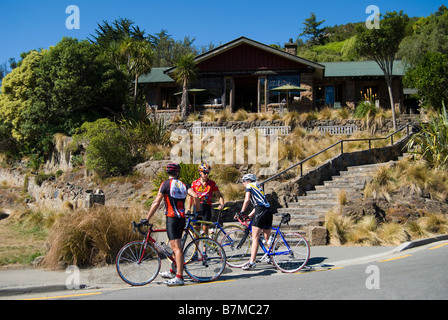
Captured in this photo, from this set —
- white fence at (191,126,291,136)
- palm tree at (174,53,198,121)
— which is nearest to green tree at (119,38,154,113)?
palm tree at (174,53,198,121)

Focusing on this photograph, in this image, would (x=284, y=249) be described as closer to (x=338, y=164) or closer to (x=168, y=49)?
(x=338, y=164)

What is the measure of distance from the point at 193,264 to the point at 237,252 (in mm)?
1334

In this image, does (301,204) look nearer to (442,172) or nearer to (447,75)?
(442,172)

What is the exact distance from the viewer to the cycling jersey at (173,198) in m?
6.76

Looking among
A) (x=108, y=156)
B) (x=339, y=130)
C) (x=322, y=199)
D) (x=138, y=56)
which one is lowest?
(x=322, y=199)

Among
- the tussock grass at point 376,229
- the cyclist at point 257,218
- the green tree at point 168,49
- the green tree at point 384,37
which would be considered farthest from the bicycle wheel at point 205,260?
the green tree at point 168,49

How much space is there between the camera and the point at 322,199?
552 inches

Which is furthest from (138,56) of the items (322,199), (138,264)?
(138,264)

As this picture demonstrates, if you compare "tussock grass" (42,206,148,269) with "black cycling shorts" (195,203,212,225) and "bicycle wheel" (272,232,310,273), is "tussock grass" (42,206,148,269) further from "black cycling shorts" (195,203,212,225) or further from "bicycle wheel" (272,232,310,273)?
"bicycle wheel" (272,232,310,273)

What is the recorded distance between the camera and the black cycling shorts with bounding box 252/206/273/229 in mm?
7719

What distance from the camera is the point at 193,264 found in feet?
23.9

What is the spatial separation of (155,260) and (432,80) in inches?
→ 888

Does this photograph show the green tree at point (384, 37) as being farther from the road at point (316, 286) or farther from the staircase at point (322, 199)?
the road at point (316, 286)

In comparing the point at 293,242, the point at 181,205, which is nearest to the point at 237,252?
the point at 293,242
